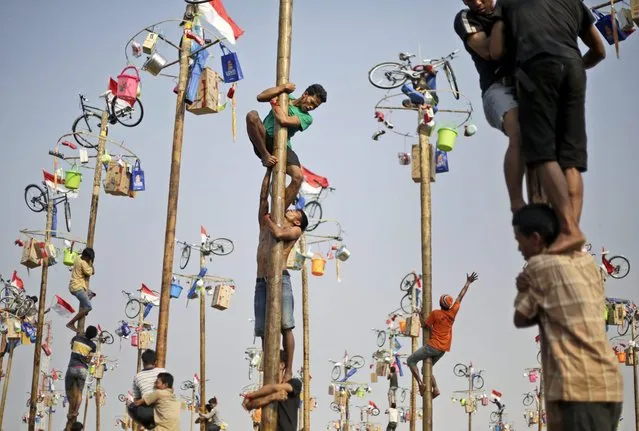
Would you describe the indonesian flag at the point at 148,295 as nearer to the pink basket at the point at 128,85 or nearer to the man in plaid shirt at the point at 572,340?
the pink basket at the point at 128,85

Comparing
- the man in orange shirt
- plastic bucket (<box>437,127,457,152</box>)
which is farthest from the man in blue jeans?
plastic bucket (<box>437,127,457,152</box>)

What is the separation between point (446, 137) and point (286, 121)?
24.0 ft

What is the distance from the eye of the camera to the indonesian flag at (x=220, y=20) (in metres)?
14.0

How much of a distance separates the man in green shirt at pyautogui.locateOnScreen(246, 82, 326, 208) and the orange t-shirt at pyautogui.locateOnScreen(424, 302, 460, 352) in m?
6.51

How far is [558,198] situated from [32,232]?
63.0 feet

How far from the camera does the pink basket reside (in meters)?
14.8

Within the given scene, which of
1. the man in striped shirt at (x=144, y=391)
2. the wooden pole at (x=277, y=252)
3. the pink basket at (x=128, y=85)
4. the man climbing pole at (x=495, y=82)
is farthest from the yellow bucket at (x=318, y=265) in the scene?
the man climbing pole at (x=495, y=82)

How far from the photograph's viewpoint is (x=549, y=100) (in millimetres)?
3928

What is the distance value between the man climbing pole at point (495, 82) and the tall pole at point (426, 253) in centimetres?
897

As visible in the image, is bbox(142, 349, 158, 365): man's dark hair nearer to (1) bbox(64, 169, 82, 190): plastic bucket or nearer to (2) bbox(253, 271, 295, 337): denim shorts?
(2) bbox(253, 271, 295, 337): denim shorts

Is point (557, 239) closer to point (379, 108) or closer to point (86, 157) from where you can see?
point (379, 108)

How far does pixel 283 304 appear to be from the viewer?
629 cm

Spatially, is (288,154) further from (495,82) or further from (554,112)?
(554,112)

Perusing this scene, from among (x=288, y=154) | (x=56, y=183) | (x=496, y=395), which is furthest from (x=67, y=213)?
(x=496, y=395)
